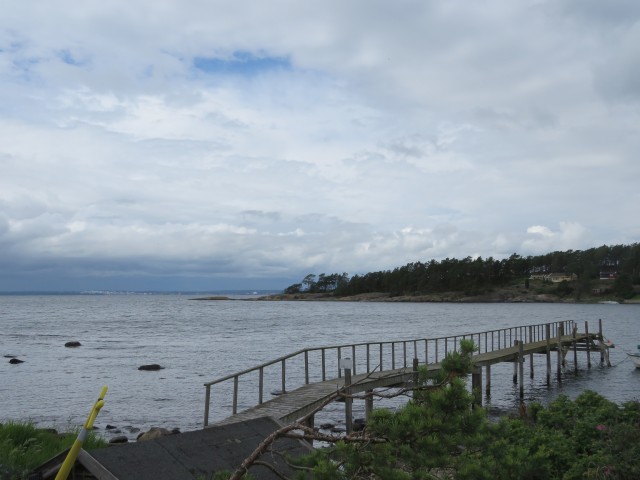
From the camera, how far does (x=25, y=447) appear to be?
13.5 meters

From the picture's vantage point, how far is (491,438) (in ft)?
24.7

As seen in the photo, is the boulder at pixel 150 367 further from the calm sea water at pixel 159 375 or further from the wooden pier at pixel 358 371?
the wooden pier at pixel 358 371

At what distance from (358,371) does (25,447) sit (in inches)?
761

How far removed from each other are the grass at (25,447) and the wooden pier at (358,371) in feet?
10.9

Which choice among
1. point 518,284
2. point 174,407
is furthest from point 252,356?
point 518,284

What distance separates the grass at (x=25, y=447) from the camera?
10.4m

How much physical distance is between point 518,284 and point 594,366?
6174 inches

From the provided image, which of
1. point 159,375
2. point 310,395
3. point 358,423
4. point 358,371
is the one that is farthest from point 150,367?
point 310,395

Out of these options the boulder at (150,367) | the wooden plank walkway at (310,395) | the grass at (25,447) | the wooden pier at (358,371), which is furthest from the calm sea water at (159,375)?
the grass at (25,447)

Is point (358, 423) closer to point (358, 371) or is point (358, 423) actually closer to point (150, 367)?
point (358, 371)

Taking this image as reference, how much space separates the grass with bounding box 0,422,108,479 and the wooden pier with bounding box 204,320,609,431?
3.32 metres

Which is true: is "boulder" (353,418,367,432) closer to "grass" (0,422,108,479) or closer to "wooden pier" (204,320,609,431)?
"wooden pier" (204,320,609,431)

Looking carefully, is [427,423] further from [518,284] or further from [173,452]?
[518,284]

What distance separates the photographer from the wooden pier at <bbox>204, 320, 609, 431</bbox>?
1680 centimetres
